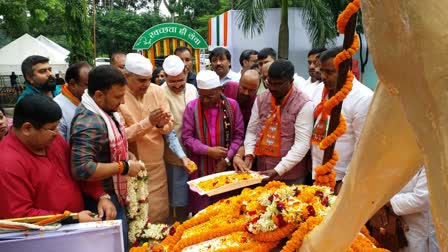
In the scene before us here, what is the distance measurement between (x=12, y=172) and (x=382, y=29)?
1.90m

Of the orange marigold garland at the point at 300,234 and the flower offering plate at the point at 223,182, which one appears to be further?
the flower offering plate at the point at 223,182

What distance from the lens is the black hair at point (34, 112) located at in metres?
2.09

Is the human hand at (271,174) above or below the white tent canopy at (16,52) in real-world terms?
below

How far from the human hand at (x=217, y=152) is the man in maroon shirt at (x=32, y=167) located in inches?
54.9

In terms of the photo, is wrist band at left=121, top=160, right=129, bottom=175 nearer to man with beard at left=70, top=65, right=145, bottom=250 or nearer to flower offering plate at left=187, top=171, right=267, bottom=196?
man with beard at left=70, top=65, right=145, bottom=250

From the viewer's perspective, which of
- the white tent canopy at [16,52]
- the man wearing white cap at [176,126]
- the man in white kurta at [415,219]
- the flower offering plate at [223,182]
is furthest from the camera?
the white tent canopy at [16,52]

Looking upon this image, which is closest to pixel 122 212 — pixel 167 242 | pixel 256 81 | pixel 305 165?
pixel 167 242

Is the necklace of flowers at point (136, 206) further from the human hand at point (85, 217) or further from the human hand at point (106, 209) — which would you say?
the human hand at point (85, 217)

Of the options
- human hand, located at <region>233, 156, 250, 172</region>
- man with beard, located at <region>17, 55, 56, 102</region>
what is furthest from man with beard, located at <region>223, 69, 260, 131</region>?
man with beard, located at <region>17, 55, 56, 102</region>

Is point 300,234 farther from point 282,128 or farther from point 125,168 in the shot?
point 282,128

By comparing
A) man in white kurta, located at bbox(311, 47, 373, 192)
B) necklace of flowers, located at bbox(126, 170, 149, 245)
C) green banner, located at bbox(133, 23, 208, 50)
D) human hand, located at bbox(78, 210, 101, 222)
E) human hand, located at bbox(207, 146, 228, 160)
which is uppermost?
green banner, located at bbox(133, 23, 208, 50)

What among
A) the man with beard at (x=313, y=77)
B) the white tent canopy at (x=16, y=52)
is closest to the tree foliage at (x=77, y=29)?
the white tent canopy at (x=16, y=52)

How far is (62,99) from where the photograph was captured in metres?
3.09

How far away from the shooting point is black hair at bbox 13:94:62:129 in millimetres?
2086
